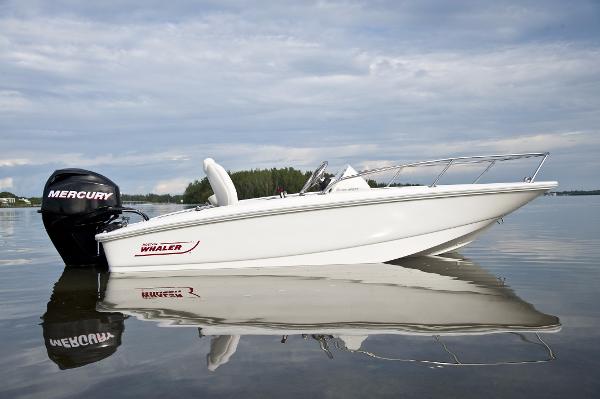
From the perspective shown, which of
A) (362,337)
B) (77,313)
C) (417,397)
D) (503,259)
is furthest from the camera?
(503,259)

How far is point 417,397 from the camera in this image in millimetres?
2605

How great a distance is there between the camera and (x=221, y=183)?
7.14 m

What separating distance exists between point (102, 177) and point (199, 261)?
1881 millimetres

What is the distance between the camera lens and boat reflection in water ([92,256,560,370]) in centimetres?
382

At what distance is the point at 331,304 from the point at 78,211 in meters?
4.19

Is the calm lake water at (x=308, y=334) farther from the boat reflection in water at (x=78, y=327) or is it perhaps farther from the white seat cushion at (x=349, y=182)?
the white seat cushion at (x=349, y=182)

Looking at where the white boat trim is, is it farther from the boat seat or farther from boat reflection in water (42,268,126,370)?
boat reflection in water (42,268,126,370)

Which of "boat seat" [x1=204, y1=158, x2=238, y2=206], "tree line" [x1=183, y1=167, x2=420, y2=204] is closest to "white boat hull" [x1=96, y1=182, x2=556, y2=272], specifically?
"boat seat" [x1=204, y1=158, x2=238, y2=206]

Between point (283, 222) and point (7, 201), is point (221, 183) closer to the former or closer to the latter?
point (283, 222)

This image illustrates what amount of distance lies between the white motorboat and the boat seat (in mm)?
13

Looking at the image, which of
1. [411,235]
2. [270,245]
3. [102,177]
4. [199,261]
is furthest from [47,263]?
[411,235]

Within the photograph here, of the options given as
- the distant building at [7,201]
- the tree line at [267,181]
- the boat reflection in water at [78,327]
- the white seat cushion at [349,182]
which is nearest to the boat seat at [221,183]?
the white seat cushion at [349,182]

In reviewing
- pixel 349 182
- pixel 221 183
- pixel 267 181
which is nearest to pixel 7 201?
pixel 267 181

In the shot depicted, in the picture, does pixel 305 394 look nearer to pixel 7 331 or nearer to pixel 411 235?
pixel 7 331
